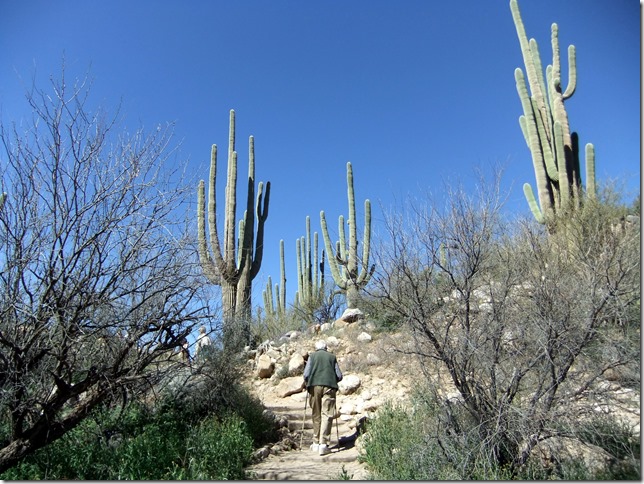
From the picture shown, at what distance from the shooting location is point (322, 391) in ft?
24.9

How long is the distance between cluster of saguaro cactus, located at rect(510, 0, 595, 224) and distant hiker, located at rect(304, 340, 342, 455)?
776cm

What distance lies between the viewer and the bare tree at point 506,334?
4.85m

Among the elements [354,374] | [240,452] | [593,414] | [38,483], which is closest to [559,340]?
[593,414]

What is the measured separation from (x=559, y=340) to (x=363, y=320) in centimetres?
867

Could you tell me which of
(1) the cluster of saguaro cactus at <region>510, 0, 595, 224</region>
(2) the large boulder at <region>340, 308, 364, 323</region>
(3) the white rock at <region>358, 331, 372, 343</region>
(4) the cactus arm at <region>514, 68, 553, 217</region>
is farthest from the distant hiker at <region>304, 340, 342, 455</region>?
(4) the cactus arm at <region>514, 68, 553, 217</region>

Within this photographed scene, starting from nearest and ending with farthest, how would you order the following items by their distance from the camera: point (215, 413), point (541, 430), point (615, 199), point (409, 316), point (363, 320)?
point (541, 430), point (409, 316), point (215, 413), point (615, 199), point (363, 320)

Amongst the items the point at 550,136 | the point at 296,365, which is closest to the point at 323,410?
the point at 296,365

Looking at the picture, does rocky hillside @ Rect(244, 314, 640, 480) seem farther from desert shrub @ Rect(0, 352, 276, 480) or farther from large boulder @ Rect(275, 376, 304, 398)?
desert shrub @ Rect(0, 352, 276, 480)

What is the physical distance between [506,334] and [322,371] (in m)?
3.19

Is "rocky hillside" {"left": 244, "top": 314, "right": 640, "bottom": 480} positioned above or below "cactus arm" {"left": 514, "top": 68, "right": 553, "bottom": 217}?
below

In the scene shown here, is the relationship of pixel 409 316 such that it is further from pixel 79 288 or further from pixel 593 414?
pixel 79 288

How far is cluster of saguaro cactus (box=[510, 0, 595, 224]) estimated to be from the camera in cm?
1280

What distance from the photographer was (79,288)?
485 centimetres

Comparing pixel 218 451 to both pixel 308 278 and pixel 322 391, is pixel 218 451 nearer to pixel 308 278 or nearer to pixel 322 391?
pixel 322 391
